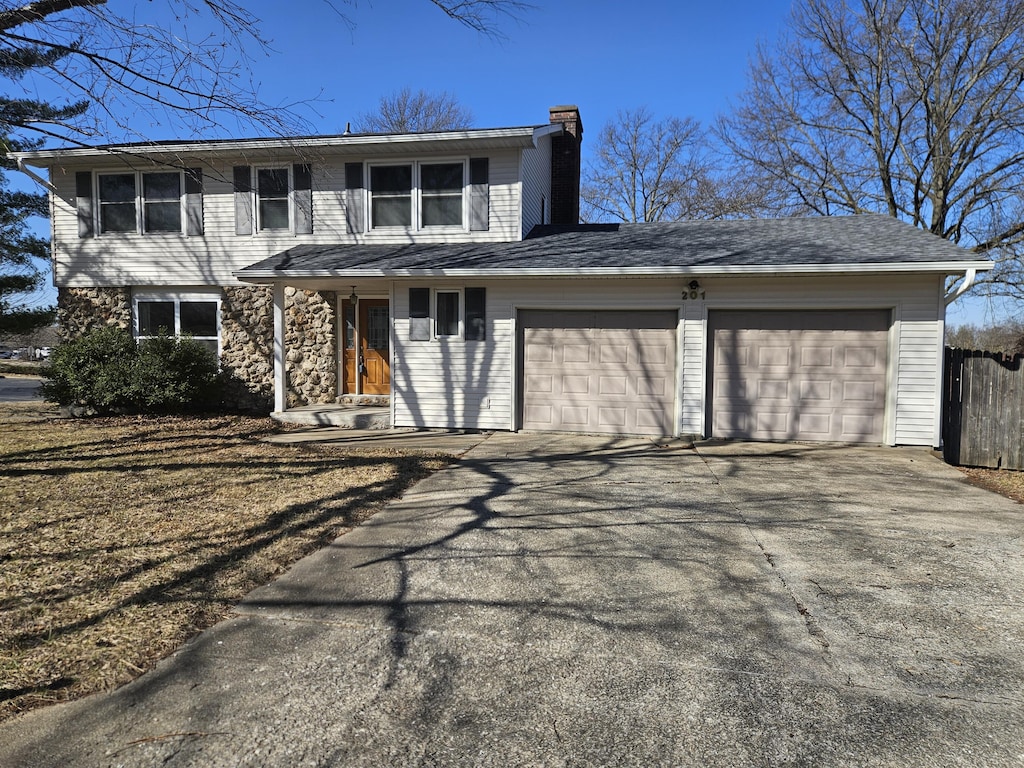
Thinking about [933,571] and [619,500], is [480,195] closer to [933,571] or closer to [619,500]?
[619,500]

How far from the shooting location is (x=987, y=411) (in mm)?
8422

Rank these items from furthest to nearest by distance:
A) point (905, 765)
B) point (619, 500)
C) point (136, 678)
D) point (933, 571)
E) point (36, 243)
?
point (36, 243) → point (619, 500) → point (933, 571) → point (136, 678) → point (905, 765)

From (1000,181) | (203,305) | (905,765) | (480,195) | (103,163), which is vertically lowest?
(905,765)

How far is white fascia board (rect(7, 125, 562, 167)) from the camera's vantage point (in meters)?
11.3

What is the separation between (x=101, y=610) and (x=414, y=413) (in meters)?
7.83

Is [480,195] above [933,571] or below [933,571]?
above

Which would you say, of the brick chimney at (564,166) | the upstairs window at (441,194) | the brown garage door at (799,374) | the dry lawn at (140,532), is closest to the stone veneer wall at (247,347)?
the dry lawn at (140,532)

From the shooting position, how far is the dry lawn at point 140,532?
325cm

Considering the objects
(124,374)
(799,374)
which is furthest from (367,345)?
(799,374)

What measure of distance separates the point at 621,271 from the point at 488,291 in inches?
94.6

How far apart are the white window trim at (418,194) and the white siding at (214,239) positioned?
10cm

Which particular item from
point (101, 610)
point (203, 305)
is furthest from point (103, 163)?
point (101, 610)

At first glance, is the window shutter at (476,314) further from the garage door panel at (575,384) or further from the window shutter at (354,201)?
the window shutter at (354,201)

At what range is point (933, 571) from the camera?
179 inches
